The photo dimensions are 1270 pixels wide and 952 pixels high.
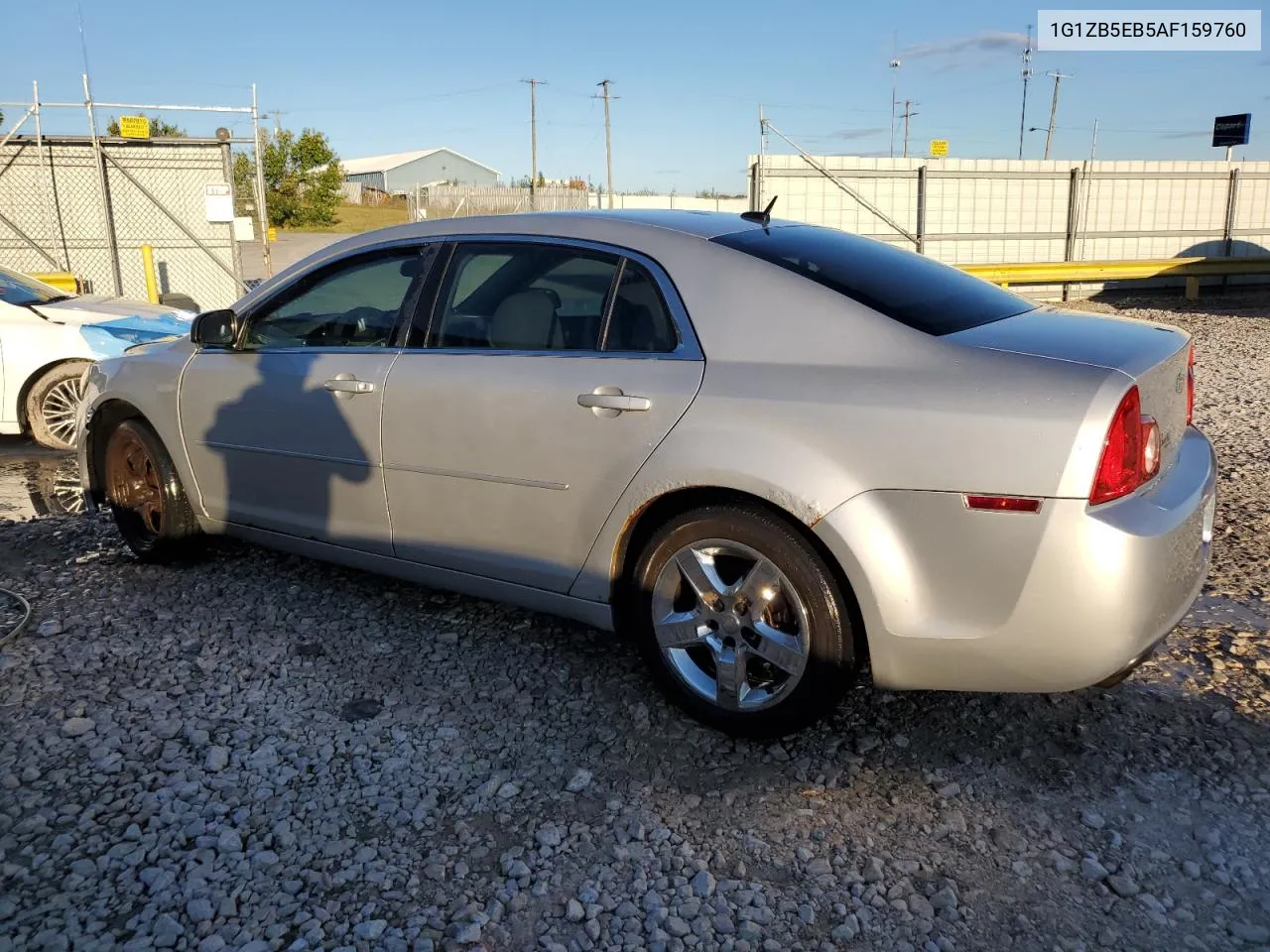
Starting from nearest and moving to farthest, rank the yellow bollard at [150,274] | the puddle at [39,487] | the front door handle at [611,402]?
the front door handle at [611,402] < the puddle at [39,487] < the yellow bollard at [150,274]

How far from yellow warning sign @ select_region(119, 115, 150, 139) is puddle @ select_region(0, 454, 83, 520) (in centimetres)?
761

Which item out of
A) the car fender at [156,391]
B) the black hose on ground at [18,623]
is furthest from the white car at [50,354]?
the black hose on ground at [18,623]

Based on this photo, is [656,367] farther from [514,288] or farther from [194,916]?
[194,916]

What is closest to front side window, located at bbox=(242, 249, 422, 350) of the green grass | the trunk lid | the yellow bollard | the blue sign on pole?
the trunk lid

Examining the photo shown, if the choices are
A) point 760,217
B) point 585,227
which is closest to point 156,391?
point 585,227

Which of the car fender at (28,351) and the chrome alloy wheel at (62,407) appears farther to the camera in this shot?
the chrome alloy wheel at (62,407)

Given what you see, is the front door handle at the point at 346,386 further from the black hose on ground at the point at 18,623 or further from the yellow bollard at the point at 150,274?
the yellow bollard at the point at 150,274

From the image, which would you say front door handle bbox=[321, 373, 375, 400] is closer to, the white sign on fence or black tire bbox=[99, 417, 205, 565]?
black tire bbox=[99, 417, 205, 565]

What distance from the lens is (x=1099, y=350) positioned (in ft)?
9.55

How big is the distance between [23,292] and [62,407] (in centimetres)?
117

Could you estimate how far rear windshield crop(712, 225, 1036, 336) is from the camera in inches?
124

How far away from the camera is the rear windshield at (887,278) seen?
316 cm

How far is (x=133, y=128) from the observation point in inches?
541

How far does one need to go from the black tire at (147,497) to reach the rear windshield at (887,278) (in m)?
2.97
